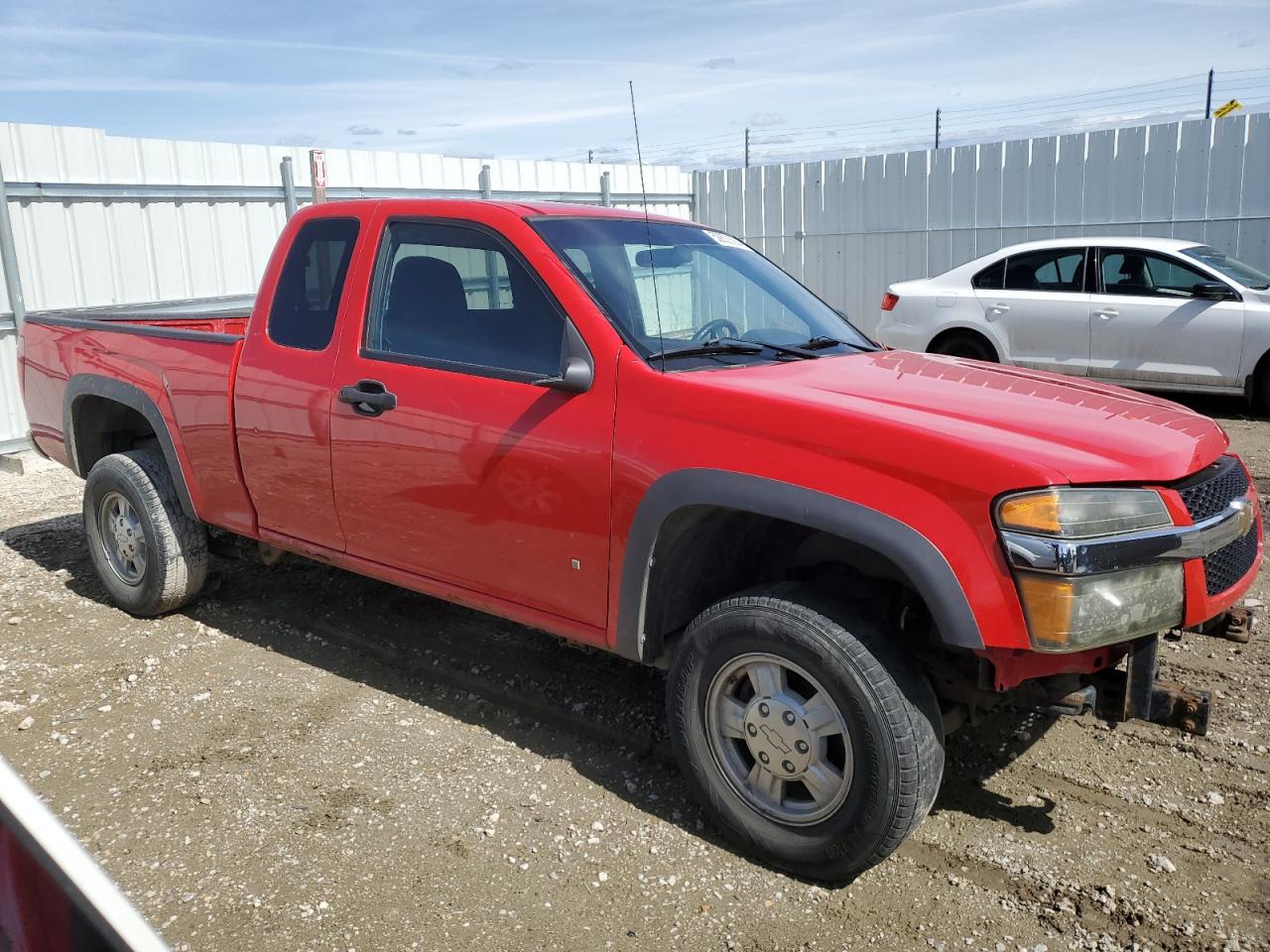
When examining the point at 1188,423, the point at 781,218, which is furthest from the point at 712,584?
the point at 781,218

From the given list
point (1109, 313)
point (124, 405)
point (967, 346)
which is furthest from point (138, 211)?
point (1109, 313)

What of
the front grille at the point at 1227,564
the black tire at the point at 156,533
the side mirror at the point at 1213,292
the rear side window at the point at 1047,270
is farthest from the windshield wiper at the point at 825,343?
the rear side window at the point at 1047,270

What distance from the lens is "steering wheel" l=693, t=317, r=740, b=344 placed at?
3.63 metres

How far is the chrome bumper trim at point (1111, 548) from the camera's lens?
8.66 feet

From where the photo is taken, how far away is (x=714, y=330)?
147 inches

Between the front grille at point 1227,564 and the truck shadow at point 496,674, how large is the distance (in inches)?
37.8

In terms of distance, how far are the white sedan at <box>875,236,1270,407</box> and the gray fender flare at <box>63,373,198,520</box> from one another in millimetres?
7685

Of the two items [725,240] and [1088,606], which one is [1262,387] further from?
[1088,606]

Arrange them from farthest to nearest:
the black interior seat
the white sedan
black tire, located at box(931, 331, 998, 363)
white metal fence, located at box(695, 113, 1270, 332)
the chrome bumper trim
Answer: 1. white metal fence, located at box(695, 113, 1270, 332)
2. black tire, located at box(931, 331, 998, 363)
3. the white sedan
4. the black interior seat
5. the chrome bumper trim

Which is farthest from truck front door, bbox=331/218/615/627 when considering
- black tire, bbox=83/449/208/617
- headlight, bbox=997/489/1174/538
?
black tire, bbox=83/449/208/617

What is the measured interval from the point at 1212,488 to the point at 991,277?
7910mm

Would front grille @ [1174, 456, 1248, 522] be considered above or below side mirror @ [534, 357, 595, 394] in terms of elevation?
below

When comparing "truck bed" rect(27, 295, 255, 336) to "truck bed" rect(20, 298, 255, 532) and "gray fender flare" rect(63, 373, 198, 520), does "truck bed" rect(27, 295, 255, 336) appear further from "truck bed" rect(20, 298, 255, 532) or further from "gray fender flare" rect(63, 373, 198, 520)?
"gray fender flare" rect(63, 373, 198, 520)

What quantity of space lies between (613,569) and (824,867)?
106 cm
